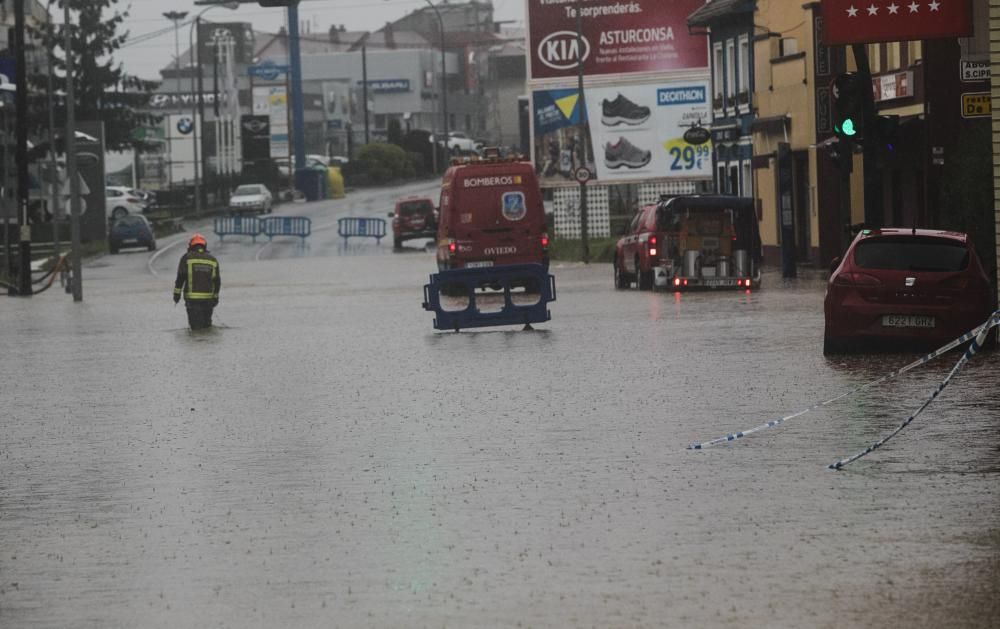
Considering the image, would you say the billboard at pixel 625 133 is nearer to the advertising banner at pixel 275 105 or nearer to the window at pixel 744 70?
the window at pixel 744 70

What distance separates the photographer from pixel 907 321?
22.0 meters

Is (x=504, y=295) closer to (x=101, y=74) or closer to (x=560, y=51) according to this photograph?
(x=560, y=51)

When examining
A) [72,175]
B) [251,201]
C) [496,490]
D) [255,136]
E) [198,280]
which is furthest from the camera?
[255,136]

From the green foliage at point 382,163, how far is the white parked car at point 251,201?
99.4 ft

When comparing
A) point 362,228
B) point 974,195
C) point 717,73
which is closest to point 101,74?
point 362,228

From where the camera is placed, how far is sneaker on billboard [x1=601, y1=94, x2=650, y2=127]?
246 feet

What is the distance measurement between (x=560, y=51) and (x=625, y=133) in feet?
12.6

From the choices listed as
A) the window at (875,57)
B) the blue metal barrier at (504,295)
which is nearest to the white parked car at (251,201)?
the window at (875,57)

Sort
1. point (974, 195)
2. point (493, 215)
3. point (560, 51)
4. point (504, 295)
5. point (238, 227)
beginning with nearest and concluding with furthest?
point (504, 295) < point (974, 195) < point (493, 215) < point (560, 51) < point (238, 227)

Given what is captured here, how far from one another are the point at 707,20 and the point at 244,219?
3235 cm

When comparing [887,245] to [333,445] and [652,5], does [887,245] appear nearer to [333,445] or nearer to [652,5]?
[333,445]

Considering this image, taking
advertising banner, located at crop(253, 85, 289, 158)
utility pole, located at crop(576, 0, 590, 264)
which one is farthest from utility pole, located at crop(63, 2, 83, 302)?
advertising banner, located at crop(253, 85, 289, 158)

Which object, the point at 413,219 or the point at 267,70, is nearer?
the point at 413,219

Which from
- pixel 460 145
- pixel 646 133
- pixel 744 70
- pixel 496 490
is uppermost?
pixel 460 145
